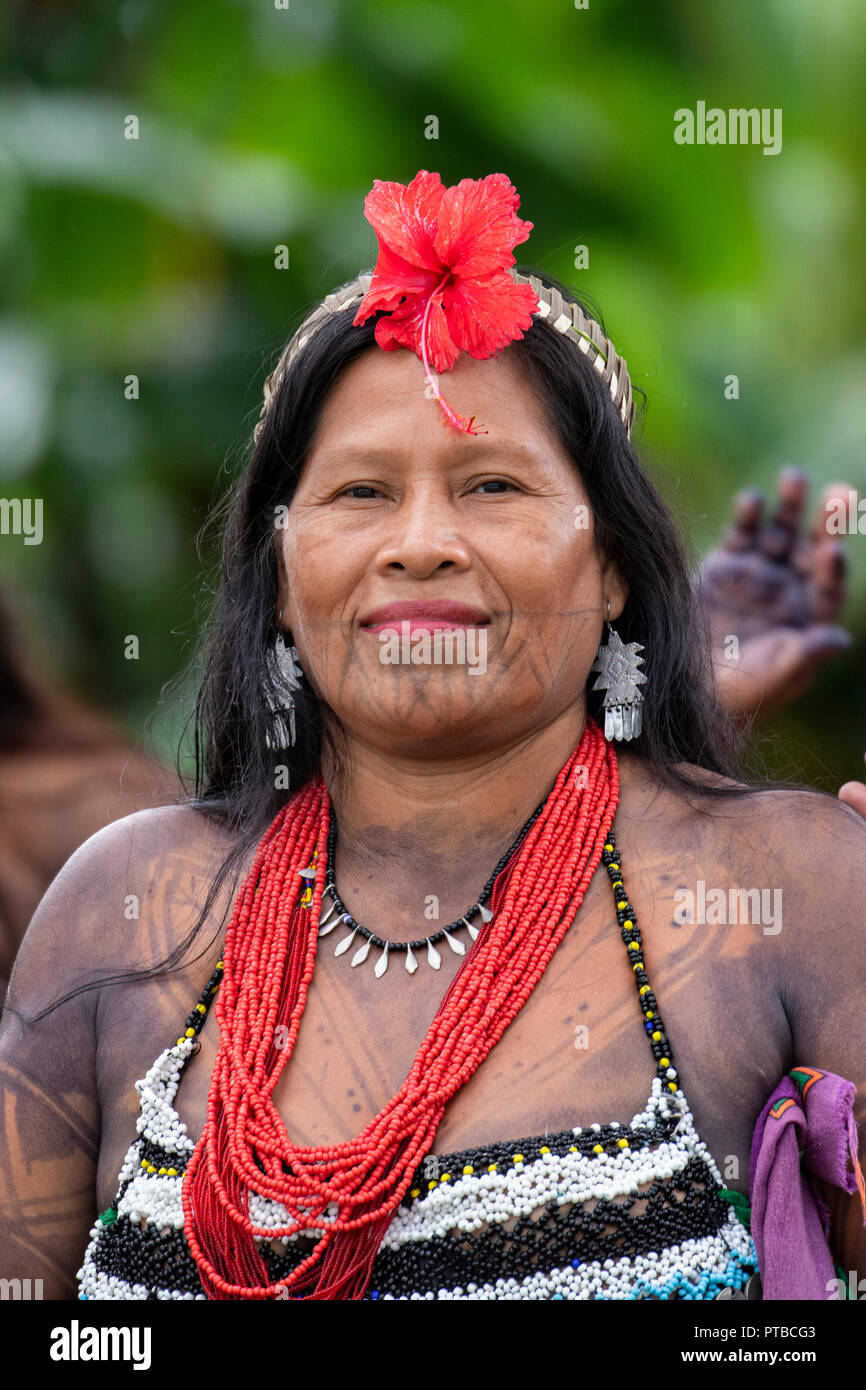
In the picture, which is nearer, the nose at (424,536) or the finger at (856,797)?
the nose at (424,536)

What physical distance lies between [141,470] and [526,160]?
1933mm

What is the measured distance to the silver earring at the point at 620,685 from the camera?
267 cm

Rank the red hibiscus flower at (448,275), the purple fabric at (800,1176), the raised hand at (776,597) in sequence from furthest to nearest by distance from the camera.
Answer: the raised hand at (776,597)
the red hibiscus flower at (448,275)
the purple fabric at (800,1176)

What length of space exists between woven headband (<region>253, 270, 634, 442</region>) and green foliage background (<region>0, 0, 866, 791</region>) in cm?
275

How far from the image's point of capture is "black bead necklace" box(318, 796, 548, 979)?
249 cm

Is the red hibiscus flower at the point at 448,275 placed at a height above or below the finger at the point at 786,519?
above

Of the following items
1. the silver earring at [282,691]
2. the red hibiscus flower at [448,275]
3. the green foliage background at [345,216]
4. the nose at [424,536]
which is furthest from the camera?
the green foliage background at [345,216]

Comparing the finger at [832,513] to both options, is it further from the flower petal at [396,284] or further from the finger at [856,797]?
the flower petal at [396,284]

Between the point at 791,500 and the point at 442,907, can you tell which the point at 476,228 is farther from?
the point at 791,500

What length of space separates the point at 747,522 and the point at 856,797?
1426 millimetres

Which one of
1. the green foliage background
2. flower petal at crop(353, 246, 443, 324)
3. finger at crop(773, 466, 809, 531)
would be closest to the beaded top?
flower petal at crop(353, 246, 443, 324)

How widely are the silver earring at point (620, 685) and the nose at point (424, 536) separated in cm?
39

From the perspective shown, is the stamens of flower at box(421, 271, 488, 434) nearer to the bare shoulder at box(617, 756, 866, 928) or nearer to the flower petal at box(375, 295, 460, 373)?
the flower petal at box(375, 295, 460, 373)

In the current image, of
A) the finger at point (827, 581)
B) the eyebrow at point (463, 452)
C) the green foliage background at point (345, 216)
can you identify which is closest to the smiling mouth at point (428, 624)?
the eyebrow at point (463, 452)
